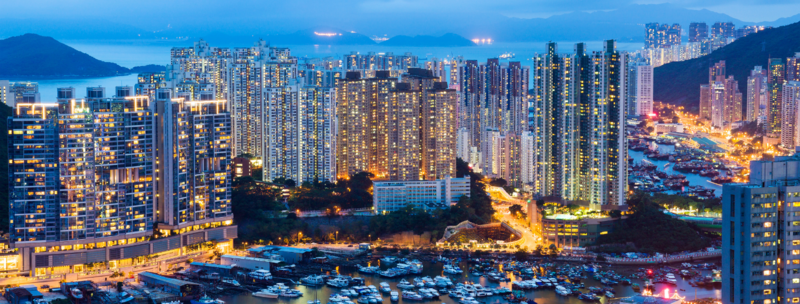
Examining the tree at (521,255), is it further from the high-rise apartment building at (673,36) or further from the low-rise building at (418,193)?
the high-rise apartment building at (673,36)

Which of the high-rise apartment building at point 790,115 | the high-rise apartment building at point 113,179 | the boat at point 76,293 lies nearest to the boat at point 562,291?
the high-rise apartment building at point 113,179

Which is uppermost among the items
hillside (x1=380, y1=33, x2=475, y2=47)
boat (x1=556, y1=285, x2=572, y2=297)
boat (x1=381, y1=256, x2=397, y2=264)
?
hillside (x1=380, y1=33, x2=475, y2=47)

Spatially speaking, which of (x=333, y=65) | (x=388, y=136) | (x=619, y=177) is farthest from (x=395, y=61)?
(x=619, y=177)

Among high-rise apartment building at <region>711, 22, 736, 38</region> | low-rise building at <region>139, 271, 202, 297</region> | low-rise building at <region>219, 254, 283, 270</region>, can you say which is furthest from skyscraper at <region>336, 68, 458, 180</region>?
high-rise apartment building at <region>711, 22, 736, 38</region>

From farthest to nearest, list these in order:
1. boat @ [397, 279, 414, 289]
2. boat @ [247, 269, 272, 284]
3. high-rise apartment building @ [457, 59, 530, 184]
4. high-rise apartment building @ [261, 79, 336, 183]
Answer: high-rise apartment building @ [457, 59, 530, 184] → high-rise apartment building @ [261, 79, 336, 183] → boat @ [247, 269, 272, 284] → boat @ [397, 279, 414, 289]

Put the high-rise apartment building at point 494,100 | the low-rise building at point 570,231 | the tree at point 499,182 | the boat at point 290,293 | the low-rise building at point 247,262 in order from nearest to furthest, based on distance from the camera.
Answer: the boat at point 290,293 → the low-rise building at point 247,262 → the low-rise building at point 570,231 → the tree at point 499,182 → the high-rise apartment building at point 494,100

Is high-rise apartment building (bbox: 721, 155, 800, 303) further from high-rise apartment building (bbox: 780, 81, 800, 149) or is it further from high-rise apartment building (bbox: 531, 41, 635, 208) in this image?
high-rise apartment building (bbox: 780, 81, 800, 149)
